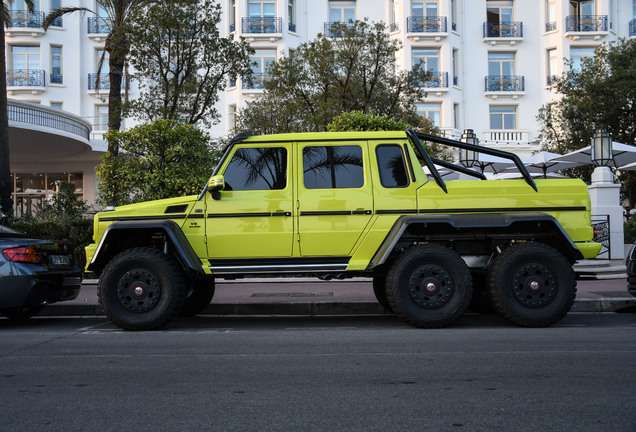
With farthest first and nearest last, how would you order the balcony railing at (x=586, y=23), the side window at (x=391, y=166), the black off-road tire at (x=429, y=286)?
the balcony railing at (x=586, y=23), the side window at (x=391, y=166), the black off-road tire at (x=429, y=286)

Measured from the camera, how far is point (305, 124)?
27.7 metres

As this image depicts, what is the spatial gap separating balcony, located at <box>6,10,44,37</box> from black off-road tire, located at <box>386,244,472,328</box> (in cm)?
3621

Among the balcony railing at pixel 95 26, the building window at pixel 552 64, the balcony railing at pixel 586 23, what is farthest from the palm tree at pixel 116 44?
the balcony railing at pixel 586 23

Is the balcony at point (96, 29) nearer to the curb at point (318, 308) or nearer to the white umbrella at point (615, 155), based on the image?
the white umbrella at point (615, 155)

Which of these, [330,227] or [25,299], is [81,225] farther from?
[330,227]

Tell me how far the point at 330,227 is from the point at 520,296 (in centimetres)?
238

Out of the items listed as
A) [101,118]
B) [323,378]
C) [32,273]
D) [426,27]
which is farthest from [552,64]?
[323,378]

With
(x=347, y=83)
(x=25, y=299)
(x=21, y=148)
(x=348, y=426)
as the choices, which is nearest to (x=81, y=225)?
(x=25, y=299)

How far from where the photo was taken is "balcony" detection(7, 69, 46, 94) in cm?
3853

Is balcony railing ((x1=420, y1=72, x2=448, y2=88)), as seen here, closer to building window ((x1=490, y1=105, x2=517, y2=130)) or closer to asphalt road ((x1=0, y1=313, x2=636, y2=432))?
building window ((x1=490, y1=105, x2=517, y2=130))

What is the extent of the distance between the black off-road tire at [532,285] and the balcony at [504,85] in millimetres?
33627

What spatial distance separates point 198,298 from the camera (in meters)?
9.76

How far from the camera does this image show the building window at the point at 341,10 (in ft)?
132

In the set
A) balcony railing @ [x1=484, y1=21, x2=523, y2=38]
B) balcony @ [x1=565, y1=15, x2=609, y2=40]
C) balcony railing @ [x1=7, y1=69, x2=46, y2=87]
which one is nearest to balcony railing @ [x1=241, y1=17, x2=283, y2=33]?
balcony railing @ [x1=7, y1=69, x2=46, y2=87]
